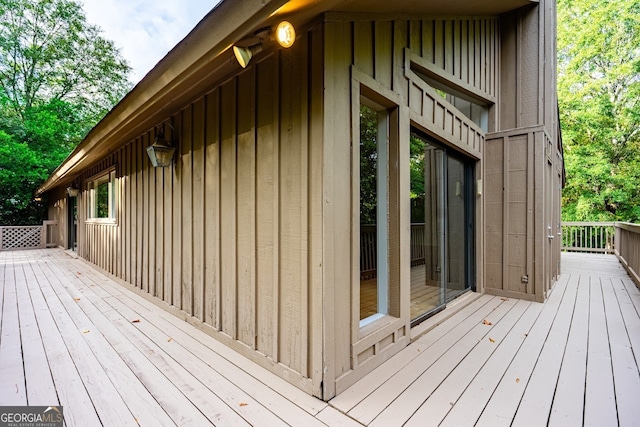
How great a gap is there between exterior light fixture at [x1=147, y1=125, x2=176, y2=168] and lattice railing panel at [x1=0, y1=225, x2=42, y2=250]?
10.7m

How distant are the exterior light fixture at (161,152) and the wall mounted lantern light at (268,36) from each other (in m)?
1.94

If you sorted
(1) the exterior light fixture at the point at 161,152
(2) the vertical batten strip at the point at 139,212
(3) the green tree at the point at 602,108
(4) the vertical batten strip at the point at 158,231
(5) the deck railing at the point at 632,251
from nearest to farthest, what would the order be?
(1) the exterior light fixture at the point at 161,152 < (4) the vertical batten strip at the point at 158,231 < (2) the vertical batten strip at the point at 139,212 < (5) the deck railing at the point at 632,251 < (3) the green tree at the point at 602,108

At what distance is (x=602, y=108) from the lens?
10.6 m

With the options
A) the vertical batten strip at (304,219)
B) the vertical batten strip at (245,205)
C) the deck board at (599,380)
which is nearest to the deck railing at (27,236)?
the vertical batten strip at (245,205)

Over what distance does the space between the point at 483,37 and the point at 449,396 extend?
4.59 m

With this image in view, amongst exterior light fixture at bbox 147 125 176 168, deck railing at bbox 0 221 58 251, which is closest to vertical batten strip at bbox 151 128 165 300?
exterior light fixture at bbox 147 125 176 168

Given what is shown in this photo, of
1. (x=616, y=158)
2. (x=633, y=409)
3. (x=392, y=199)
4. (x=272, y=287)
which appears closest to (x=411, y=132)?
(x=392, y=199)

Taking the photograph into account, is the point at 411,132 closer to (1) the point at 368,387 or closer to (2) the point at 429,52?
(2) the point at 429,52

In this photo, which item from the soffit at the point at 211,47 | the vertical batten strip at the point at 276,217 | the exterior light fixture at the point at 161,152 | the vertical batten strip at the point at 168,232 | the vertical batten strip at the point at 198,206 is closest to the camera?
the soffit at the point at 211,47

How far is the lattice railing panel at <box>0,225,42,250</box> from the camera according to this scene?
962 cm

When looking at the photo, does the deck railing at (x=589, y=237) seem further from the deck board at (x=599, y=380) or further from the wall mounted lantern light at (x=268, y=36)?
the wall mounted lantern light at (x=268, y=36)

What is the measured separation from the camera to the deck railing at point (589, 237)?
8500mm

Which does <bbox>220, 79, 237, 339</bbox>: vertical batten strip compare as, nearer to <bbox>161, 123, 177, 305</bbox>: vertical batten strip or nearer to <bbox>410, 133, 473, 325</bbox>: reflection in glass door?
<bbox>161, 123, 177, 305</bbox>: vertical batten strip

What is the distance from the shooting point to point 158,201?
3668 millimetres
